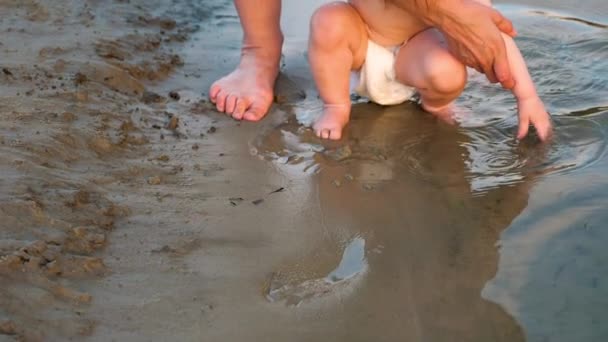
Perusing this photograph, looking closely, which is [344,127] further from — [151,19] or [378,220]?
[151,19]

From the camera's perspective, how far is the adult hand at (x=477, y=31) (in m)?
2.32

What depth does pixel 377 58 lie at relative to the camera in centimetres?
272

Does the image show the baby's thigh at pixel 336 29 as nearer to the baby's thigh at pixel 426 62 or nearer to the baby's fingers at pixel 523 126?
the baby's thigh at pixel 426 62

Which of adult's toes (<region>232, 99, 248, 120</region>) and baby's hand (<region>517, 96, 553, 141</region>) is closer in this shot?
baby's hand (<region>517, 96, 553, 141</region>)

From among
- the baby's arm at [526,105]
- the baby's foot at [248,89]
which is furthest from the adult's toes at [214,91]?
the baby's arm at [526,105]

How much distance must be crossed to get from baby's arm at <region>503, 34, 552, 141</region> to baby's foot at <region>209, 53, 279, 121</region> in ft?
2.95

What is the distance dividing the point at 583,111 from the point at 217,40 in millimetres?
1695

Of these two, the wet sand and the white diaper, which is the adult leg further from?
the white diaper

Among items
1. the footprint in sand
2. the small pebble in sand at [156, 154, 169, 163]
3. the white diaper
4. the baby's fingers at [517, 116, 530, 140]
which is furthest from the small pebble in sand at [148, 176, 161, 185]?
the baby's fingers at [517, 116, 530, 140]

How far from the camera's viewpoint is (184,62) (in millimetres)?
3188

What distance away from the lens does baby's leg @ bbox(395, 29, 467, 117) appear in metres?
2.51


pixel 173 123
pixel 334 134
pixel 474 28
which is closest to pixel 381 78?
pixel 334 134

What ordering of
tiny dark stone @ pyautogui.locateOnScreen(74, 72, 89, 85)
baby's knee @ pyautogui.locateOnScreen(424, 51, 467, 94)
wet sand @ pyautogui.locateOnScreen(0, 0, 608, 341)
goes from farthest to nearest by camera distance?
tiny dark stone @ pyautogui.locateOnScreen(74, 72, 89, 85) → baby's knee @ pyautogui.locateOnScreen(424, 51, 467, 94) → wet sand @ pyautogui.locateOnScreen(0, 0, 608, 341)

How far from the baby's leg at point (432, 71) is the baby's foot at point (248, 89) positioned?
0.52 meters
